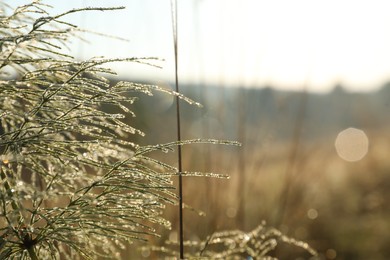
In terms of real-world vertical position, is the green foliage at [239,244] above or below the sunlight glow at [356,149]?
above

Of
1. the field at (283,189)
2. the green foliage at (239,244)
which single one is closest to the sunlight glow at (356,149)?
the field at (283,189)

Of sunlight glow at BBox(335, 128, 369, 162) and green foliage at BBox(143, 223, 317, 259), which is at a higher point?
green foliage at BBox(143, 223, 317, 259)

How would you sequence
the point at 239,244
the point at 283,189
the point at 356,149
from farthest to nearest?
the point at 356,149, the point at 283,189, the point at 239,244

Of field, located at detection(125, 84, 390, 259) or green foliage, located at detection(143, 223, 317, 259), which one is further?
field, located at detection(125, 84, 390, 259)

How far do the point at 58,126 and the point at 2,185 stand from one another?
316 millimetres

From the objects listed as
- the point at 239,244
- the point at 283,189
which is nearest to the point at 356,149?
the point at 283,189

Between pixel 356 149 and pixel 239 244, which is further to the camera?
pixel 356 149

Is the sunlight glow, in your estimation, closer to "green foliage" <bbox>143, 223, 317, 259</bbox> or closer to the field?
the field

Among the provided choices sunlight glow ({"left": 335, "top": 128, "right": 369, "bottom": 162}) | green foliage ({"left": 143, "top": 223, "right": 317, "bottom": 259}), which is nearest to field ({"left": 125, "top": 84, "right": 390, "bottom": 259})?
green foliage ({"left": 143, "top": 223, "right": 317, "bottom": 259})

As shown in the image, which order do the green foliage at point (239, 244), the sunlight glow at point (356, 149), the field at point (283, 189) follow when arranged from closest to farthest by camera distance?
the green foliage at point (239, 244) → the field at point (283, 189) → the sunlight glow at point (356, 149)

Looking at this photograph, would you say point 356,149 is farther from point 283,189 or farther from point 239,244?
point 239,244

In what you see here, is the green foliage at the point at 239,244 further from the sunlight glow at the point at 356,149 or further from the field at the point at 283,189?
the sunlight glow at the point at 356,149

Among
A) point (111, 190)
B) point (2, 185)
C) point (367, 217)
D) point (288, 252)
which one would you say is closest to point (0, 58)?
point (2, 185)

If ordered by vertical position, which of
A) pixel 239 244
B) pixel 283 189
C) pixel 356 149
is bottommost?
pixel 356 149
